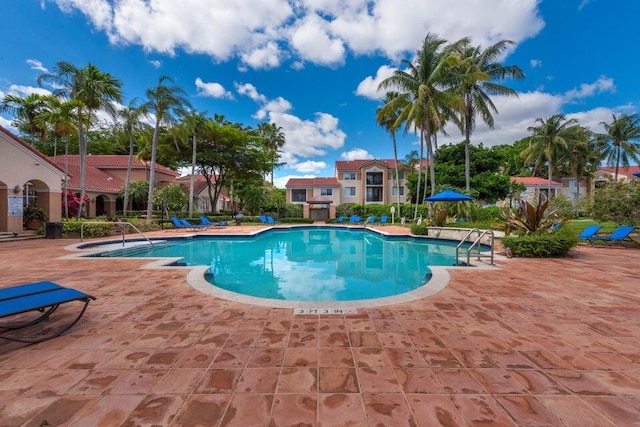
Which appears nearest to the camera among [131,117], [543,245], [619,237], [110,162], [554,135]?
[543,245]

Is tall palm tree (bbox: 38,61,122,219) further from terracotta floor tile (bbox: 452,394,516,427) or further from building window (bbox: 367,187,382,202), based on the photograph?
building window (bbox: 367,187,382,202)

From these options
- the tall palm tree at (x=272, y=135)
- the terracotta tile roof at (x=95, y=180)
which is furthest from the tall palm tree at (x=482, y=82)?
the terracotta tile roof at (x=95, y=180)

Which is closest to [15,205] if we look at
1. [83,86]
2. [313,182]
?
[83,86]

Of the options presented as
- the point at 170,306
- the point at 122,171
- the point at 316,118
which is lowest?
the point at 170,306

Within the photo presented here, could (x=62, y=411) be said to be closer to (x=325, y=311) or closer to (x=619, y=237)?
(x=325, y=311)

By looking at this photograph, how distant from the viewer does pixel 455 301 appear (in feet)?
14.9

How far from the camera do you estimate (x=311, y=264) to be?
9.74 metres

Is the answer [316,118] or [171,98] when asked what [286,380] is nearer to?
[171,98]

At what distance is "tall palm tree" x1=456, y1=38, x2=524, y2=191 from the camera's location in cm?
1975

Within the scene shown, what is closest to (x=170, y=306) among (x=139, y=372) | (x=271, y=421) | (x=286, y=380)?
(x=139, y=372)

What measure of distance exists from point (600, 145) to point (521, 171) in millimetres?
10593

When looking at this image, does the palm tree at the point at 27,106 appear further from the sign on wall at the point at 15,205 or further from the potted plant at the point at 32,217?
the potted plant at the point at 32,217

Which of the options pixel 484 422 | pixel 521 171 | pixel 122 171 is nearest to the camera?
pixel 484 422

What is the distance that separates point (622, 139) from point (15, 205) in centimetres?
5749
